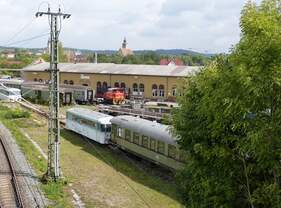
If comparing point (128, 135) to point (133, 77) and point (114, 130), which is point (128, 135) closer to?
point (114, 130)

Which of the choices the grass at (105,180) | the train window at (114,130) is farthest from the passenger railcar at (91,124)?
the grass at (105,180)

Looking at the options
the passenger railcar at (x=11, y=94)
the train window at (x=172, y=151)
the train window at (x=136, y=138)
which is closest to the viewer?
the train window at (x=172, y=151)

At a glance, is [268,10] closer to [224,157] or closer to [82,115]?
[224,157]

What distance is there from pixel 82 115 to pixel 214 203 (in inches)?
1230

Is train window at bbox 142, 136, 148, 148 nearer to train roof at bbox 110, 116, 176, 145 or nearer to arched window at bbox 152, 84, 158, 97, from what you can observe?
train roof at bbox 110, 116, 176, 145

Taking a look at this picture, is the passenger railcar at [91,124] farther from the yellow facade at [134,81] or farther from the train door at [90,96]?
the yellow facade at [134,81]

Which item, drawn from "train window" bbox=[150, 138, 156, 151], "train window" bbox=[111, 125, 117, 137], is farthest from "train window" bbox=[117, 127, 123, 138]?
"train window" bbox=[150, 138, 156, 151]

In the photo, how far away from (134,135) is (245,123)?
2350 centimetres

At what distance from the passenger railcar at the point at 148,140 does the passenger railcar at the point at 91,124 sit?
37.4 inches

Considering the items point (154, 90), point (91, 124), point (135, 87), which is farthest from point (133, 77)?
point (91, 124)

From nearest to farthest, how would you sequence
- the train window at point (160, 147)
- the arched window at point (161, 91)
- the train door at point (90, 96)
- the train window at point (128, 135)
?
the train window at point (160, 147) → the train window at point (128, 135) → the train door at point (90, 96) → the arched window at point (161, 91)

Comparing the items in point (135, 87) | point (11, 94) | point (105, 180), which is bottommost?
point (105, 180)

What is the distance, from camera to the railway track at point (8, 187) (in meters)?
22.7

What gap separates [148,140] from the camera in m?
32.0
